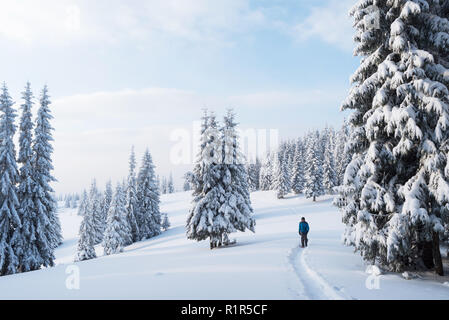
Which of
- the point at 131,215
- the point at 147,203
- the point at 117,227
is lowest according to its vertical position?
the point at 117,227

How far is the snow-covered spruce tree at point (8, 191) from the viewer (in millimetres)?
21641

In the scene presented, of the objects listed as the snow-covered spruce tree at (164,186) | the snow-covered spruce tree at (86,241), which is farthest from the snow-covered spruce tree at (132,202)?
the snow-covered spruce tree at (164,186)

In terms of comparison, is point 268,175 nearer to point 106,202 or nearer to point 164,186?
point 106,202

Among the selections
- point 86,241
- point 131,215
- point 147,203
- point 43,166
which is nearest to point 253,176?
point 147,203

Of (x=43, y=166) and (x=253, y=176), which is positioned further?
(x=253, y=176)

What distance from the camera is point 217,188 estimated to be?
2273 cm

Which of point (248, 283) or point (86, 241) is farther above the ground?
point (248, 283)

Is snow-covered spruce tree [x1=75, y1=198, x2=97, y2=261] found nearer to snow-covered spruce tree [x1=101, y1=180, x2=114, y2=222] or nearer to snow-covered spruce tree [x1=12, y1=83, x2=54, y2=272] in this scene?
snow-covered spruce tree [x1=12, y1=83, x2=54, y2=272]

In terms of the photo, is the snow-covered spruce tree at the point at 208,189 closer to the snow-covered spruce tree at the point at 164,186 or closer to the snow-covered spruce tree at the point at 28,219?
the snow-covered spruce tree at the point at 28,219

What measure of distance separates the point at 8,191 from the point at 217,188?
17334 mm

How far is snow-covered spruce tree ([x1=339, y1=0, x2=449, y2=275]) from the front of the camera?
30.2 feet

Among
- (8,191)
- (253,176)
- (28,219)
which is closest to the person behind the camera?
(8,191)
